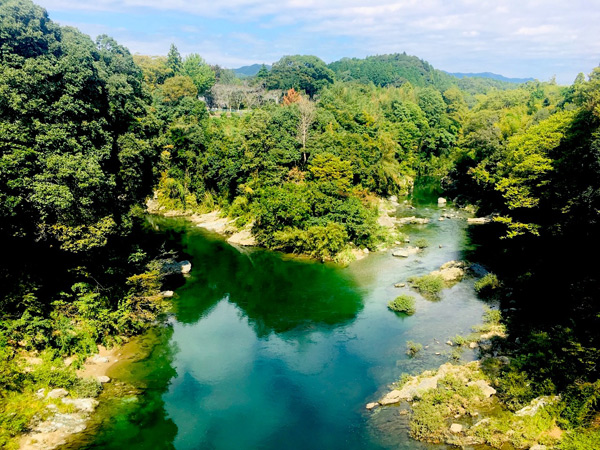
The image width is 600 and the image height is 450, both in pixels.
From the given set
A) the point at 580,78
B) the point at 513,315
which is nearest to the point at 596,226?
the point at 513,315

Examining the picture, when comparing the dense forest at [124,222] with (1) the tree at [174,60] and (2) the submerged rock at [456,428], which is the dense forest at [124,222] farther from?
(1) the tree at [174,60]

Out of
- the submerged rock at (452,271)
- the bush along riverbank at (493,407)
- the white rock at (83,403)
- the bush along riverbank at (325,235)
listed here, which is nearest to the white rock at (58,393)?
the white rock at (83,403)

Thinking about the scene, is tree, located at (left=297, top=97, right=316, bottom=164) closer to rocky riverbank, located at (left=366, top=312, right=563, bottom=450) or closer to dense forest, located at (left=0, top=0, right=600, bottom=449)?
dense forest, located at (left=0, top=0, right=600, bottom=449)

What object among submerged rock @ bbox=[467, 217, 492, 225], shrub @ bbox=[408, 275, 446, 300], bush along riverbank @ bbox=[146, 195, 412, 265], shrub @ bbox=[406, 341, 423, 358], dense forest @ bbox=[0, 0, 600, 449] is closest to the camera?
dense forest @ bbox=[0, 0, 600, 449]

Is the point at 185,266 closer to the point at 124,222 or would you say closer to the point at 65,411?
the point at 124,222

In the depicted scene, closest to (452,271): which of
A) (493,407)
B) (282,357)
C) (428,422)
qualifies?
(493,407)

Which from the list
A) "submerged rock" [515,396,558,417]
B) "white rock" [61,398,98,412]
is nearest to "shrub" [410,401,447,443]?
"submerged rock" [515,396,558,417]

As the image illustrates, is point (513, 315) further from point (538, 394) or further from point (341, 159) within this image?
point (341, 159)
